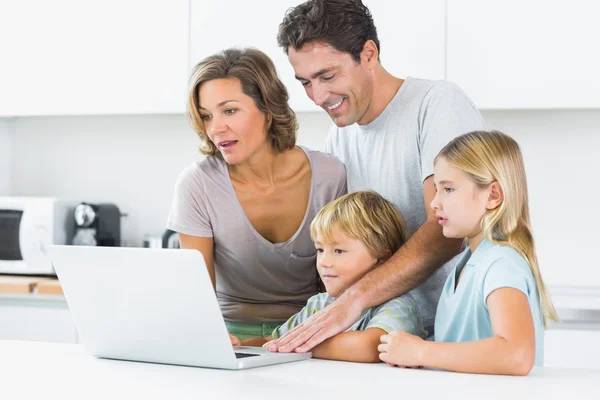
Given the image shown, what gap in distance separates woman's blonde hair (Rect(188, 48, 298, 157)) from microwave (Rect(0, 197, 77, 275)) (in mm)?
1499

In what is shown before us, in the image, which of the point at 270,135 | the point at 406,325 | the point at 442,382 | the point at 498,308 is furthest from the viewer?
the point at 270,135

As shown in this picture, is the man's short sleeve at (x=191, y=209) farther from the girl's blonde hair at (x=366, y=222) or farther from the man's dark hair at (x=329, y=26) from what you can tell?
the man's dark hair at (x=329, y=26)

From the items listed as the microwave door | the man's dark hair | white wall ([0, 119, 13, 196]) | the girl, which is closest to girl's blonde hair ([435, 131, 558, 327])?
the girl

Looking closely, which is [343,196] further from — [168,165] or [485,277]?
[168,165]

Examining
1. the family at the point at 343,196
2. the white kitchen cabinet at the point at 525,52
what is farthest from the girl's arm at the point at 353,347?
the white kitchen cabinet at the point at 525,52

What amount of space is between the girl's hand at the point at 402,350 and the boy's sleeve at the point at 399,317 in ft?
0.37

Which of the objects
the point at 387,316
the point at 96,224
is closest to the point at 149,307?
the point at 387,316

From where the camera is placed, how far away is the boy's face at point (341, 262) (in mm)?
1716

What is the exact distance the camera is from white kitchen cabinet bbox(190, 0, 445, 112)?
2.88 metres

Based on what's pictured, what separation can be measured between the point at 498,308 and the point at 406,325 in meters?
0.26

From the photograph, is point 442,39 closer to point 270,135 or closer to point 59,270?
point 270,135

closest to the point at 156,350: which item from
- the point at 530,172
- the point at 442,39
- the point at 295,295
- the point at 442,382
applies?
the point at 442,382

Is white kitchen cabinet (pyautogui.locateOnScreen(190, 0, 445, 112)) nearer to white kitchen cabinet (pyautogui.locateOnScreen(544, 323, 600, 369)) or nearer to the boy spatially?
white kitchen cabinet (pyautogui.locateOnScreen(544, 323, 600, 369))

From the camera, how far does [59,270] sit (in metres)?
1.39
